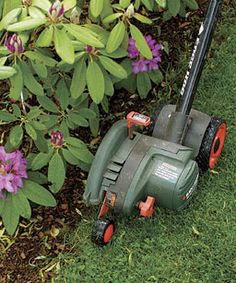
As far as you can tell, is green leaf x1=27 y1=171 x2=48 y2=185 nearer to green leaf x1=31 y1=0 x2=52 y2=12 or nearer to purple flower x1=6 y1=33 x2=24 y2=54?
purple flower x1=6 y1=33 x2=24 y2=54

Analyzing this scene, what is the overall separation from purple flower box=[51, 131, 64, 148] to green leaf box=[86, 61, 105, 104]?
194mm

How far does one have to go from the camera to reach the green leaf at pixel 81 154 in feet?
7.35

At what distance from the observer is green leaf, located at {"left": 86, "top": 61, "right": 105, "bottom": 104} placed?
209cm

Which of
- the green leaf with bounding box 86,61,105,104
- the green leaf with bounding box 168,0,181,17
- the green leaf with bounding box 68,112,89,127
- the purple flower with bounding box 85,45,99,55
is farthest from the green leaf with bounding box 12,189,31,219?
the green leaf with bounding box 168,0,181,17

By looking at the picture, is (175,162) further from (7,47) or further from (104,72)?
(7,47)

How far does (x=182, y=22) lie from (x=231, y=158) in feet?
2.89

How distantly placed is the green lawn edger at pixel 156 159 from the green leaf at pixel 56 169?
101mm

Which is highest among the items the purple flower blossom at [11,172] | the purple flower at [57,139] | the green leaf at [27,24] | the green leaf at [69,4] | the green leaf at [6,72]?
the green leaf at [69,4]

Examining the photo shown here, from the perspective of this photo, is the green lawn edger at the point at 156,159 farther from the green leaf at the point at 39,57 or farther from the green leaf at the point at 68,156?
the green leaf at the point at 39,57

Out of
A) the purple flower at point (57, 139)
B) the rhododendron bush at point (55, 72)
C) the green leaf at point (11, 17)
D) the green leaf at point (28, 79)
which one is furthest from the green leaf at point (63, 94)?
the green leaf at point (11, 17)

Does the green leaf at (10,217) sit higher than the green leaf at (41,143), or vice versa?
the green leaf at (41,143)

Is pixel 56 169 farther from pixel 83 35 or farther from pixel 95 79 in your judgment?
pixel 83 35

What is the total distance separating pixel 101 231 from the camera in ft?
7.34

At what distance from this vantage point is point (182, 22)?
3.10 meters
